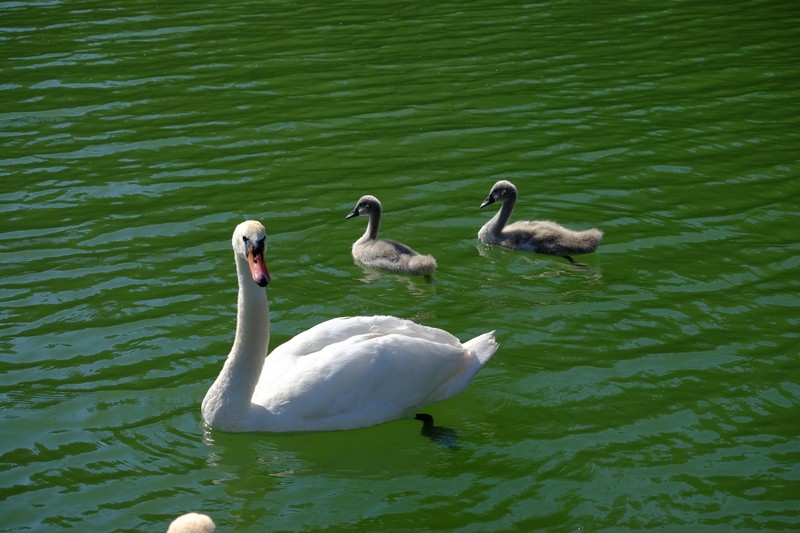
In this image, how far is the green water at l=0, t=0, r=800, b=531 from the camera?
698cm

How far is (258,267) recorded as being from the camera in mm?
7148

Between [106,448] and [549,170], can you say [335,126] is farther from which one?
[106,448]

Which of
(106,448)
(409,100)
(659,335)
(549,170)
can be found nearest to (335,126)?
(409,100)

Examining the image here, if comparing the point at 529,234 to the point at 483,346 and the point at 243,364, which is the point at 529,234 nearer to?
the point at 483,346

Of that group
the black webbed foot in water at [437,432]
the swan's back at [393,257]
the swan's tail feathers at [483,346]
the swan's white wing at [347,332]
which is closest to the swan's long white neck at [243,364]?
the swan's white wing at [347,332]

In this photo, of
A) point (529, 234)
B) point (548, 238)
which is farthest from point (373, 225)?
point (548, 238)

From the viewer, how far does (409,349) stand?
772cm

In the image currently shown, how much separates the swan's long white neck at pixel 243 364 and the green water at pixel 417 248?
179 millimetres

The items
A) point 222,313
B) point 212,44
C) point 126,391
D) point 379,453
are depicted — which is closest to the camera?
point 379,453

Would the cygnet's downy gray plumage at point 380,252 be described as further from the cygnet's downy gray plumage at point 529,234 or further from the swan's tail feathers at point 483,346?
the swan's tail feathers at point 483,346

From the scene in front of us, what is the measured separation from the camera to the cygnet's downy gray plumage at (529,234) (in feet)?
33.2

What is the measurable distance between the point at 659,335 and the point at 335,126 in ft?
18.8

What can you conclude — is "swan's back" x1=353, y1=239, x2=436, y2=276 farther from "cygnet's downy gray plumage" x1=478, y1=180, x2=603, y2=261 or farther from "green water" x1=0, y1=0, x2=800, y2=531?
"cygnet's downy gray plumage" x1=478, y1=180, x2=603, y2=261

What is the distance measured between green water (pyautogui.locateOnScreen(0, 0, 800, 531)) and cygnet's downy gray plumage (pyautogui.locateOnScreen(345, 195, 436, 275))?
15 centimetres
